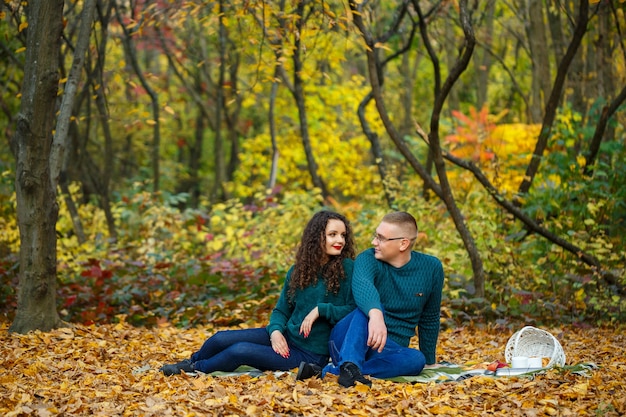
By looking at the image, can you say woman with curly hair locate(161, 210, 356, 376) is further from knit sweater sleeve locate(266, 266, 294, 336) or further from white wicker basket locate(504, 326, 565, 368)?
white wicker basket locate(504, 326, 565, 368)

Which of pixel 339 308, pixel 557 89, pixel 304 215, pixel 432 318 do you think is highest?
pixel 557 89

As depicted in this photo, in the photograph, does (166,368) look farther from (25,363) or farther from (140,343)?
(140,343)

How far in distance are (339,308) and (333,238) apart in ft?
1.52

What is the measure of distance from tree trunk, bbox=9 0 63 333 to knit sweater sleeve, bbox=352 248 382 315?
2.95 m

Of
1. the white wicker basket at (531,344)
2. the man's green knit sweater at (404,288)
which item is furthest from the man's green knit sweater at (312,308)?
the white wicker basket at (531,344)

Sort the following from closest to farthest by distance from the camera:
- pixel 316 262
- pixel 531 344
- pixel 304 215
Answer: pixel 316 262 < pixel 531 344 < pixel 304 215

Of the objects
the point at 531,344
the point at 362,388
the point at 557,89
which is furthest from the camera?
the point at 557,89

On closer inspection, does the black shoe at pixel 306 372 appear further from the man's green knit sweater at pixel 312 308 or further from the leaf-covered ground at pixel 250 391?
the man's green knit sweater at pixel 312 308

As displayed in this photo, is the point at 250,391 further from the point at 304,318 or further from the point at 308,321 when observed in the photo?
the point at 304,318

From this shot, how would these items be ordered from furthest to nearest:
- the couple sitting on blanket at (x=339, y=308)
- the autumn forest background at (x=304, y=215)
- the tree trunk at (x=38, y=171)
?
the autumn forest background at (x=304, y=215) → the tree trunk at (x=38, y=171) → the couple sitting on blanket at (x=339, y=308)

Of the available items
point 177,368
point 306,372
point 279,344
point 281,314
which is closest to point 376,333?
point 306,372

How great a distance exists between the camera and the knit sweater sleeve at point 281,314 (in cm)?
533

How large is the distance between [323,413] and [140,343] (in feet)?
10.0

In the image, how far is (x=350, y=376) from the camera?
470 centimetres
